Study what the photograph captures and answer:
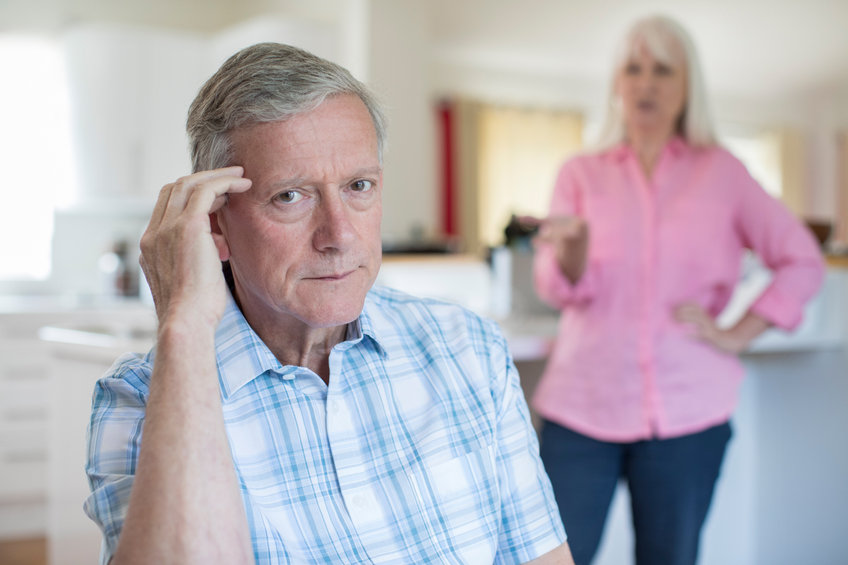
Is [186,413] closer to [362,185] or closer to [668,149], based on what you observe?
[362,185]

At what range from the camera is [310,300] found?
3.14ft

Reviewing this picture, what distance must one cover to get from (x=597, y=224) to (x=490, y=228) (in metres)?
6.01

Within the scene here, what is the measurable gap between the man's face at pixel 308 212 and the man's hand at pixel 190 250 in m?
0.03

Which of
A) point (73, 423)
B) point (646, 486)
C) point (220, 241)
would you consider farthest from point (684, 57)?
point (73, 423)

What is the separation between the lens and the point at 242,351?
3.26ft

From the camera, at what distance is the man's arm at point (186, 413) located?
0.79 meters

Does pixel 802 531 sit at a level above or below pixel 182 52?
below

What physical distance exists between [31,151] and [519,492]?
4709 mm

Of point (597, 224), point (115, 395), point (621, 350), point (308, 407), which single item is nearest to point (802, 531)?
point (621, 350)

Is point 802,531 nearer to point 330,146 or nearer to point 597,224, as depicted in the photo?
point 597,224

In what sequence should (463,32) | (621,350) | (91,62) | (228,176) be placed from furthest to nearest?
1. (463,32)
2. (91,62)
3. (621,350)
4. (228,176)

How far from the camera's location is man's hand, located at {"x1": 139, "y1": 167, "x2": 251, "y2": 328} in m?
0.91

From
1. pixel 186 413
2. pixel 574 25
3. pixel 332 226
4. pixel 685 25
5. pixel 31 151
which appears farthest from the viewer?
pixel 685 25

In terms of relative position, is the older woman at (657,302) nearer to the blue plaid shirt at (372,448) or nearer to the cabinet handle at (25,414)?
the blue plaid shirt at (372,448)
